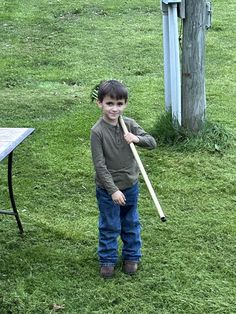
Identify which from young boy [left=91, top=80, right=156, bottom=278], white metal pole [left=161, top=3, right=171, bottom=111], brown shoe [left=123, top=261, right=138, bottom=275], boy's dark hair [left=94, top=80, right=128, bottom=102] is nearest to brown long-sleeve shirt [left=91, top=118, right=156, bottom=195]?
young boy [left=91, top=80, right=156, bottom=278]

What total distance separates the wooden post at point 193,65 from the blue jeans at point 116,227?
2.15 metres

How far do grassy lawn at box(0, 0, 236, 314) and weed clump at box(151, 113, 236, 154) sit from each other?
2.3 inches

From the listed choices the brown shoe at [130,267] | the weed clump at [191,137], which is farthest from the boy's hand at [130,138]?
the weed clump at [191,137]

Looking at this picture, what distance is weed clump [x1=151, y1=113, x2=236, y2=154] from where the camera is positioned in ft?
18.9

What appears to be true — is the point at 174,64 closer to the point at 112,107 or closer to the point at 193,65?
the point at 193,65

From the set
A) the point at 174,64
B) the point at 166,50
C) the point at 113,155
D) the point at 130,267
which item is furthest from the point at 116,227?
the point at 166,50

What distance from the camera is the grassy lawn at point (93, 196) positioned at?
12.1 feet

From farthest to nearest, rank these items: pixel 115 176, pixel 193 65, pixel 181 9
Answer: pixel 193 65 < pixel 181 9 < pixel 115 176

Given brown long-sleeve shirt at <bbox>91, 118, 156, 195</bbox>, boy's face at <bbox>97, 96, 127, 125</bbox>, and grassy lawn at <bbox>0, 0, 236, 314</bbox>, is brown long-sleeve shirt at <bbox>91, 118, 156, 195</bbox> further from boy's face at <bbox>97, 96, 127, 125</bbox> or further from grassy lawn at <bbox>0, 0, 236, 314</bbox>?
grassy lawn at <bbox>0, 0, 236, 314</bbox>

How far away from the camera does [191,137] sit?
5828 millimetres

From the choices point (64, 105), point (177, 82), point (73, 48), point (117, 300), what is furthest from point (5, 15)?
point (117, 300)

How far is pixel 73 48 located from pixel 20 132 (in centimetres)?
604

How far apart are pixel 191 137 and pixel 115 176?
87.5 inches

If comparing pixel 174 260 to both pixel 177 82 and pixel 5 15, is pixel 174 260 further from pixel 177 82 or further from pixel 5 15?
pixel 5 15
